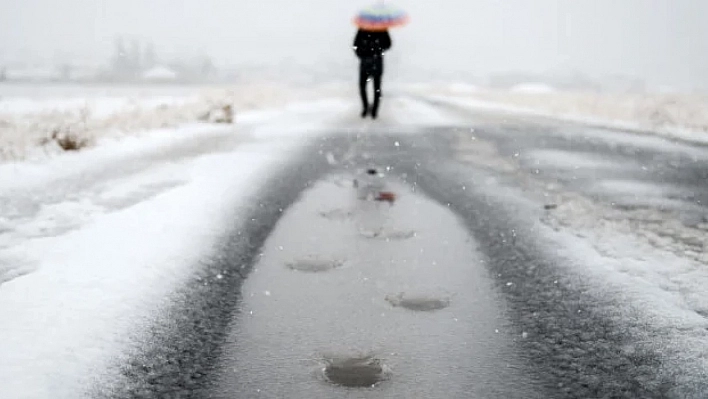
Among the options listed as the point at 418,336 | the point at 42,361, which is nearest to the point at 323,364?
the point at 418,336

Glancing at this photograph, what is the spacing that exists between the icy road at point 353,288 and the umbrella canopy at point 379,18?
259 inches

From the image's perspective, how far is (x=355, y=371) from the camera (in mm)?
1929

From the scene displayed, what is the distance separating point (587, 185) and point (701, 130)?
22.7 ft

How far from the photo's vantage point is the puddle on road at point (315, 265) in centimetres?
300

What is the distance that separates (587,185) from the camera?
16.6 ft

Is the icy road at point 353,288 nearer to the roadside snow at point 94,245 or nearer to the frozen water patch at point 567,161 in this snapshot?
the roadside snow at point 94,245

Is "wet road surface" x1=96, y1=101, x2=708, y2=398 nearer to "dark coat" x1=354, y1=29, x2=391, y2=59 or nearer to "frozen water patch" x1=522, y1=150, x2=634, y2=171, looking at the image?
"frozen water patch" x1=522, y1=150, x2=634, y2=171

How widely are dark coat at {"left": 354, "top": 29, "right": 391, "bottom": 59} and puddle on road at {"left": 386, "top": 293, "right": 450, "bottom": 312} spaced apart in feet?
31.5

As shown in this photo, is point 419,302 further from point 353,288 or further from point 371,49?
point 371,49

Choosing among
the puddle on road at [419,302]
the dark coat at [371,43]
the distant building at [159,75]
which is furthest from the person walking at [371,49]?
the distant building at [159,75]

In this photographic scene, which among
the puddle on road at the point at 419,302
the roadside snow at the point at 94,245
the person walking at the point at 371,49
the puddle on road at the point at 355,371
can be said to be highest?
the person walking at the point at 371,49

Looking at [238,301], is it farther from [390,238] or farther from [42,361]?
[390,238]

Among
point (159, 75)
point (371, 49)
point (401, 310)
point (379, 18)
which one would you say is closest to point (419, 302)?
point (401, 310)

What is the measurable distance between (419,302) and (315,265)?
742 millimetres
